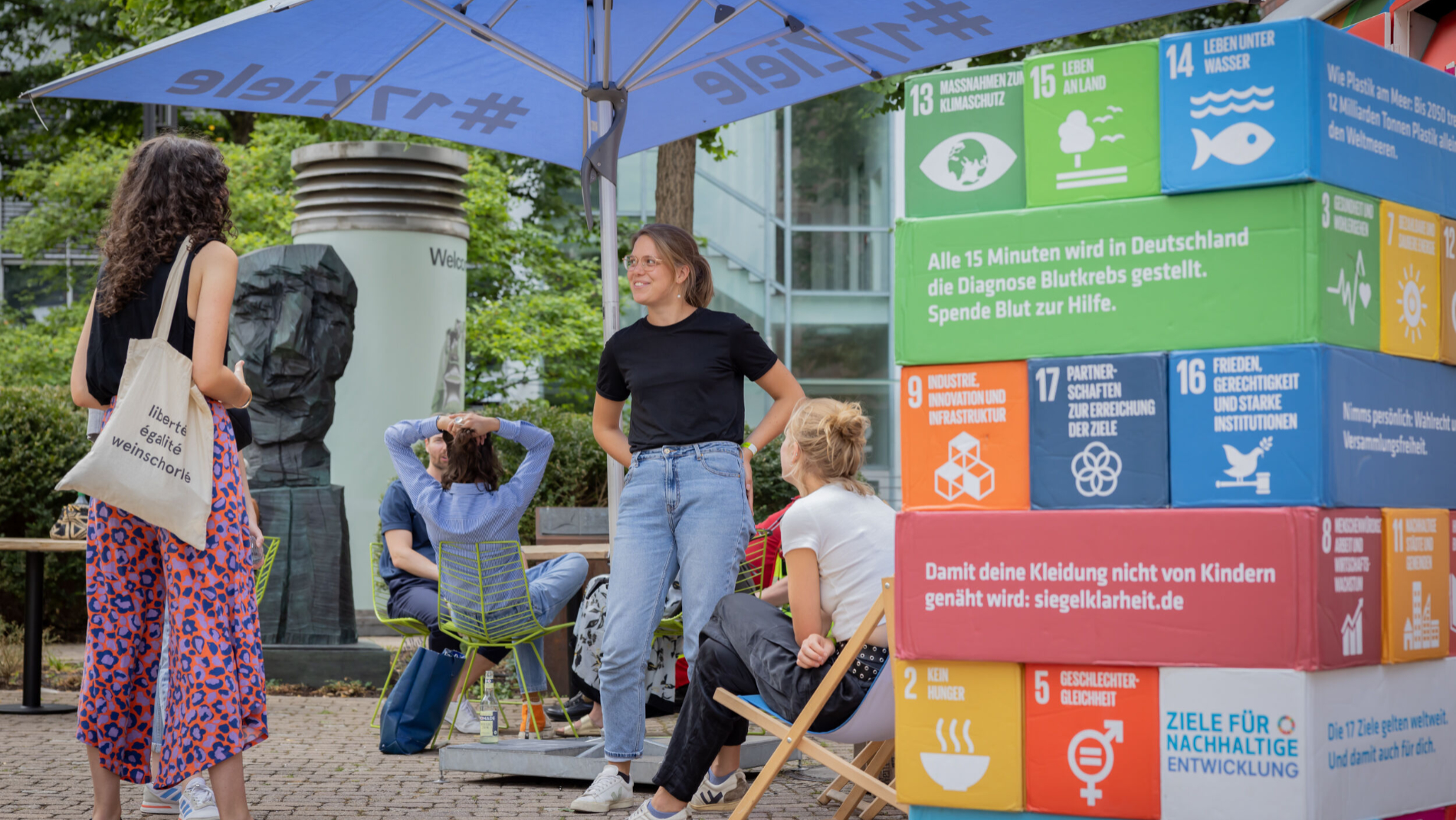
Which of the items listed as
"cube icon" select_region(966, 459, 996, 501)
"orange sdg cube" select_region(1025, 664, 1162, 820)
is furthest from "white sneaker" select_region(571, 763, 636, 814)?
"cube icon" select_region(966, 459, 996, 501)

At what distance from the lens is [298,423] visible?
9094mm

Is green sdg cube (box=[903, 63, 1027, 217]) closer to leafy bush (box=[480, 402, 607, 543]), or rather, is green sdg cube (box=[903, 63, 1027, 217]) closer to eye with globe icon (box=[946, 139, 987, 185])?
eye with globe icon (box=[946, 139, 987, 185])

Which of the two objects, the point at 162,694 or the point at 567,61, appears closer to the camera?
the point at 162,694

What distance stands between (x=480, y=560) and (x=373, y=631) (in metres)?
5.64

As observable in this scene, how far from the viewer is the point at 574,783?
5.44 metres

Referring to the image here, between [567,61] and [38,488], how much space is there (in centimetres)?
697

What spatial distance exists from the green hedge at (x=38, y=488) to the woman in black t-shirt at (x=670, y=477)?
7401mm

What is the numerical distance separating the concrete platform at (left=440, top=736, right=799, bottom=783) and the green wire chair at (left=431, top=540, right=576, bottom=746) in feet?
1.77

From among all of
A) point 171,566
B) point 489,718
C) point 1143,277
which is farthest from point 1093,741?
point 489,718

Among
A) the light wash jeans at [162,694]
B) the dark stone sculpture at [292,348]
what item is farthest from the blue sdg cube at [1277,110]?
the dark stone sculpture at [292,348]

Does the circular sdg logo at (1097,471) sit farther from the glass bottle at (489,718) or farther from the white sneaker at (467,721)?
the white sneaker at (467,721)

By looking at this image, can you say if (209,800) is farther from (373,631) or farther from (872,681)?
(373,631)

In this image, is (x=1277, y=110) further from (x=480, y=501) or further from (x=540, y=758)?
(x=480, y=501)

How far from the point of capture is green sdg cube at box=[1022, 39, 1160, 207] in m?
3.07
